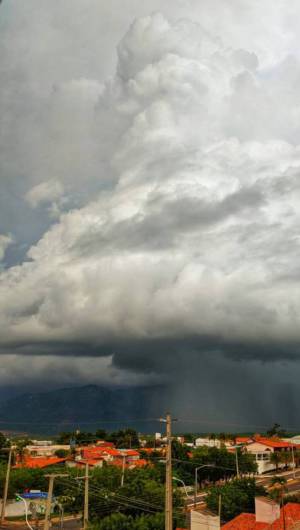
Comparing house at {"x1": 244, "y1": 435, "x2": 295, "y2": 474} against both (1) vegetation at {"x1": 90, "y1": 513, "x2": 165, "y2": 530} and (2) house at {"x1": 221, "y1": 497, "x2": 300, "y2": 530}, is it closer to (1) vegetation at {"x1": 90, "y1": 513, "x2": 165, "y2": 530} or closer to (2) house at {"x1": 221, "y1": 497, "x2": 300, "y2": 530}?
(2) house at {"x1": 221, "y1": 497, "x2": 300, "y2": 530}

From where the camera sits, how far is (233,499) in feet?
259

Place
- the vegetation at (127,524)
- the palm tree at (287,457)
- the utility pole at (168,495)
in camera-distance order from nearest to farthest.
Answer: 1. the utility pole at (168,495)
2. the vegetation at (127,524)
3. the palm tree at (287,457)

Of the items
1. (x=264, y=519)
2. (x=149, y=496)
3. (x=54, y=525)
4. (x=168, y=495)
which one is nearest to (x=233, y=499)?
(x=149, y=496)

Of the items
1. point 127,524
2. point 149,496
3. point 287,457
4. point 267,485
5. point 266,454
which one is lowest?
point 267,485

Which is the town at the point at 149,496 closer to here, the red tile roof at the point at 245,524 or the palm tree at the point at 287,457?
the red tile roof at the point at 245,524

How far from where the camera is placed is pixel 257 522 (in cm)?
6275

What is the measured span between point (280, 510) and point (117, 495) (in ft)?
74.6

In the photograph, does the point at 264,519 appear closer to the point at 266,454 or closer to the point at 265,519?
the point at 265,519

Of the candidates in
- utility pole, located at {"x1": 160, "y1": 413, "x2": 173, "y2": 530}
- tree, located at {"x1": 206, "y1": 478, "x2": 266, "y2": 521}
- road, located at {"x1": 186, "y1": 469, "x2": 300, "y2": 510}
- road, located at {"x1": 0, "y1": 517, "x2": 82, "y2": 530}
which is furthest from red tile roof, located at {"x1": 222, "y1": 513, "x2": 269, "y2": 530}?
road, located at {"x1": 186, "y1": 469, "x2": 300, "y2": 510}

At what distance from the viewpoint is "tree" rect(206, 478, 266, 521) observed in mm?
78188

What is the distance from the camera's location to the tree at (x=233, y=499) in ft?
257

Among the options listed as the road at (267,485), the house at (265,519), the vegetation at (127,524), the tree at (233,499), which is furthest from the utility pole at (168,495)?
the road at (267,485)

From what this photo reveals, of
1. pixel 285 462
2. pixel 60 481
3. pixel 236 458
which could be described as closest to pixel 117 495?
pixel 60 481

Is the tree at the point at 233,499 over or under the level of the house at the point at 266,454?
under
